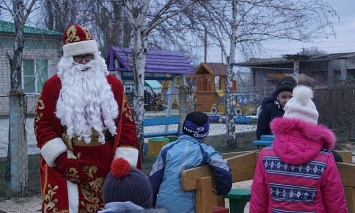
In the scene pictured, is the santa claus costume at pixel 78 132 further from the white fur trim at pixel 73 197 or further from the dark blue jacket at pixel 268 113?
the dark blue jacket at pixel 268 113

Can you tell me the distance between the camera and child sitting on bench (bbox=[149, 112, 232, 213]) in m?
3.74

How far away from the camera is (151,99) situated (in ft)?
97.0

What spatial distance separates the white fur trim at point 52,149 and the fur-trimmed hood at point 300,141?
1271mm

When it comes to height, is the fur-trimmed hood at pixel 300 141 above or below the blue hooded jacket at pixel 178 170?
above

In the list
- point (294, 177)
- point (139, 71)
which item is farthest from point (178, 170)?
point (139, 71)

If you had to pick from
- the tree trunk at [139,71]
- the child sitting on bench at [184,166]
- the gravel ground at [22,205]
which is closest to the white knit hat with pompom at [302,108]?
the child sitting on bench at [184,166]

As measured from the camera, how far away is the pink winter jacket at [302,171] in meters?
3.24

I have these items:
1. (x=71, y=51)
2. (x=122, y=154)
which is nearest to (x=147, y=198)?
(x=122, y=154)

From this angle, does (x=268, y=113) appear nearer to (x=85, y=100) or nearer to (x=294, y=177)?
(x=294, y=177)

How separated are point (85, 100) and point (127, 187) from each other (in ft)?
4.20

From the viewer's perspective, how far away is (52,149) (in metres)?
3.48

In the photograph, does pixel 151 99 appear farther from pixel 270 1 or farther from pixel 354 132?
pixel 270 1

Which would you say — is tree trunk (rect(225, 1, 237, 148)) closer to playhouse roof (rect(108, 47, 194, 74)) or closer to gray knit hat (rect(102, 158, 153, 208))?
playhouse roof (rect(108, 47, 194, 74))

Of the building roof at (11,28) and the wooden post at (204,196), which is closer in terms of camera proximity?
the wooden post at (204,196)
